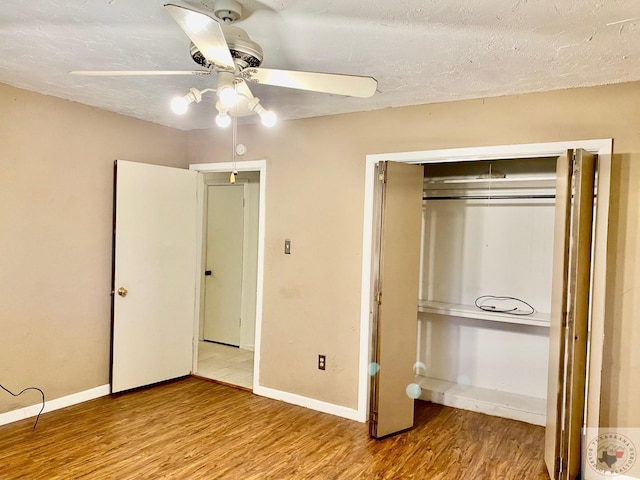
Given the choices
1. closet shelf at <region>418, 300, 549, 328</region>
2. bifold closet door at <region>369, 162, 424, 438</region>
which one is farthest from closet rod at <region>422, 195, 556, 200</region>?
closet shelf at <region>418, 300, 549, 328</region>

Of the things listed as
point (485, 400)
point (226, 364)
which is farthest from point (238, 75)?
point (226, 364)

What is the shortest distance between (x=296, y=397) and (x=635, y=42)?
329 cm

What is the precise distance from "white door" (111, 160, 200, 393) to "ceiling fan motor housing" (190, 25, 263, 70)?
222cm

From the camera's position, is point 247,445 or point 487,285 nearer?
point 247,445

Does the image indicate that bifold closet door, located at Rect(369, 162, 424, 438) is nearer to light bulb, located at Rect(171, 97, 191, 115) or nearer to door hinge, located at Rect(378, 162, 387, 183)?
door hinge, located at Rect(378, 162, 387, 183)

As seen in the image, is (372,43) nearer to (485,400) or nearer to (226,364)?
(485,400)

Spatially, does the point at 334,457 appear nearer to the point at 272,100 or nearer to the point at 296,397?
the point at 296,397

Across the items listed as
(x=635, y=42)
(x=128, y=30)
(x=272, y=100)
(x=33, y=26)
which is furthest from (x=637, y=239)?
(x=33, y=26)

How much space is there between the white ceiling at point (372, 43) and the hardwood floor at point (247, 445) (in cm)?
237

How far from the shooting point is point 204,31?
1.49 m

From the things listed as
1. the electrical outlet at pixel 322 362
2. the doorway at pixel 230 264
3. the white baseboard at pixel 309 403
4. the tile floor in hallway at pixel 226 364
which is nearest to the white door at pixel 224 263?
the doorway at pixel 230 264

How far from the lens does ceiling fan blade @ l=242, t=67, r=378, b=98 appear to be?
187 cm

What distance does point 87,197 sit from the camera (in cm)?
368

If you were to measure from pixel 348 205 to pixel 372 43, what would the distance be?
5.02ft
